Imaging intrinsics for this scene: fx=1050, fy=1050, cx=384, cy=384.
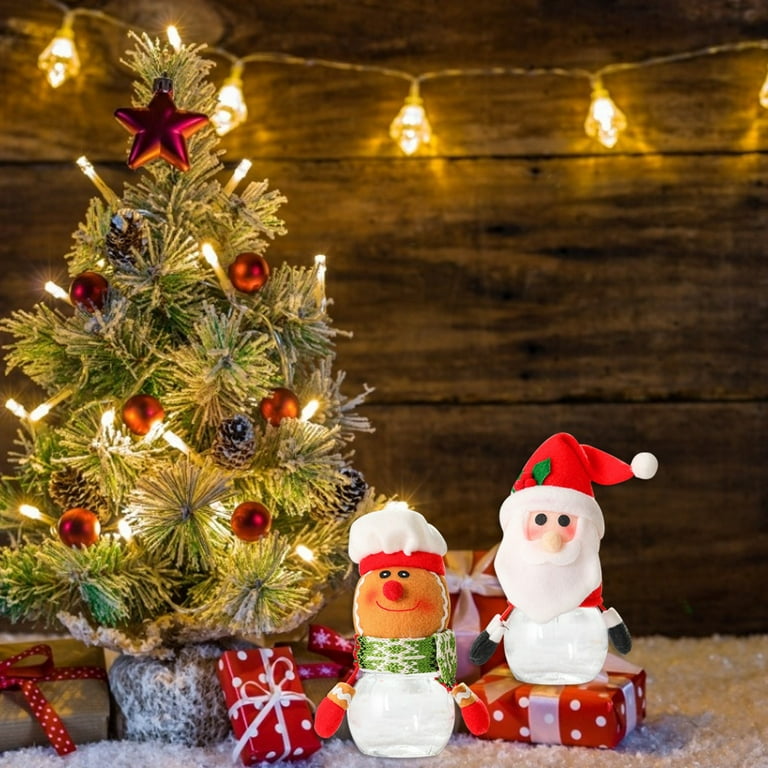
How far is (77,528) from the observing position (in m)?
1.20

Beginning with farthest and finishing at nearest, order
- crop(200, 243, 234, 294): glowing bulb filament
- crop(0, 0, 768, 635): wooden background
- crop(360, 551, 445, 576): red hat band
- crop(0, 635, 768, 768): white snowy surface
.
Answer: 1. crop(0, 0, 768, 635): wooden background
2. crop(200, 243, 234, 294): glowing bulb filament
3. crop(0, 635, 768, 768): white snowy surface
4. crop(360, 551, 445, 576): red hat band

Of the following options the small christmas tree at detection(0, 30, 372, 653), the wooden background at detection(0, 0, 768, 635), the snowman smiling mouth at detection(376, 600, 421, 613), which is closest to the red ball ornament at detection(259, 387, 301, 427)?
the small christmas tree at detection(0, 30, 372, 653)

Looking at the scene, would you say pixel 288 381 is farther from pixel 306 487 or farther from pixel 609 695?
pixel 609 695

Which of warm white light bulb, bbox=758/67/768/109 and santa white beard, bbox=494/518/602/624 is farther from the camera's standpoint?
warm white light bulb, bbox=758/67/768/109

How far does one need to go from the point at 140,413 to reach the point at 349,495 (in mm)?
273

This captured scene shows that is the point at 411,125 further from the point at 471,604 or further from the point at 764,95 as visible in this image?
the point at 471,604

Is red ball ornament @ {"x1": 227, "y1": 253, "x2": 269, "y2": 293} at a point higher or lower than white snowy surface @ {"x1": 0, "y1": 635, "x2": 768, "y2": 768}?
higher

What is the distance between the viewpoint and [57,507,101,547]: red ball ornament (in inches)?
47.2

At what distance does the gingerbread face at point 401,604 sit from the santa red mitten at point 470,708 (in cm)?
5

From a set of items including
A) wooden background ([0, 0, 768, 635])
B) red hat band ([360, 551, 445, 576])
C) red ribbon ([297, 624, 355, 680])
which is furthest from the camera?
wooden background ([0, 0, 768, 635])

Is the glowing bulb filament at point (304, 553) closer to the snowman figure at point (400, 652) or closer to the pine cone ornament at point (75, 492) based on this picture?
the pine cone ornament at point (75, 492)

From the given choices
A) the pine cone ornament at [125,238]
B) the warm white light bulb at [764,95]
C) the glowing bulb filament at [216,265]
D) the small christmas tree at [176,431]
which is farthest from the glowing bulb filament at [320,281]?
the warm white light bulb at [764,95]

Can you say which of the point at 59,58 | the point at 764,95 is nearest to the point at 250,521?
the point at 59,58

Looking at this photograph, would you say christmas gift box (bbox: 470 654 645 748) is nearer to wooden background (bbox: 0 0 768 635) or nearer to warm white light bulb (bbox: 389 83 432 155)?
wooden background (bbox: 0 0 768 635)
